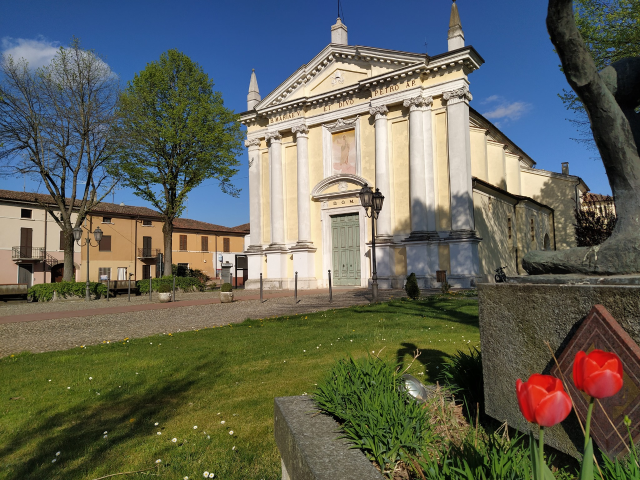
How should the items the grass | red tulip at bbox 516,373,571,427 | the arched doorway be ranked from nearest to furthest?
red tulip at bbox 516,373,571,427, the grass, the arched doorway

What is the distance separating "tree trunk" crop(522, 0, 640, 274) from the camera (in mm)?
2482

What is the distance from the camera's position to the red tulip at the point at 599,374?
38.8 inches

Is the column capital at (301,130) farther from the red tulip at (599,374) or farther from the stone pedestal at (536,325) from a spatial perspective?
the red tulip at (599,374)

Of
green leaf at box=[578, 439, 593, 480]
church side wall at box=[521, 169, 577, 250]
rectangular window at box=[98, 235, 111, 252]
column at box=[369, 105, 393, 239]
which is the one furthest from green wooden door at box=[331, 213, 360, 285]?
rectangular window at box=[98, 235, 111, 252]

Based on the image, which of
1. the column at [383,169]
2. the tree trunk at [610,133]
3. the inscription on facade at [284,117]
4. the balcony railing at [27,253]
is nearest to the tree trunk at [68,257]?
Answer: the inscription on facade at [284,117]

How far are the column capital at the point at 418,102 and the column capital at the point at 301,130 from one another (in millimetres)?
6025

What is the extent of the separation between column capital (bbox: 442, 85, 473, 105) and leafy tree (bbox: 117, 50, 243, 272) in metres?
13.2

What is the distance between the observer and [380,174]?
2072cm

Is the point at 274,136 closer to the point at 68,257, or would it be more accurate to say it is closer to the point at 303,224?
the point at 303,224

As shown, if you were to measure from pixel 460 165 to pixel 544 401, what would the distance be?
19070 mm

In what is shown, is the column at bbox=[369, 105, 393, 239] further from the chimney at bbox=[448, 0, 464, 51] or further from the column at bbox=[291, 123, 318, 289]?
the column at bbox=[291, 123, 318, 289]

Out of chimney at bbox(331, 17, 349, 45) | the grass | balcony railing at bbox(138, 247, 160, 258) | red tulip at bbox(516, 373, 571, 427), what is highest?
chimney at bbox(331, 17, 349, 45)

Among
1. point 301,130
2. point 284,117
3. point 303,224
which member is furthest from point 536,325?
point 284,117

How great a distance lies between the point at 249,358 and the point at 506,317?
4091 mm
